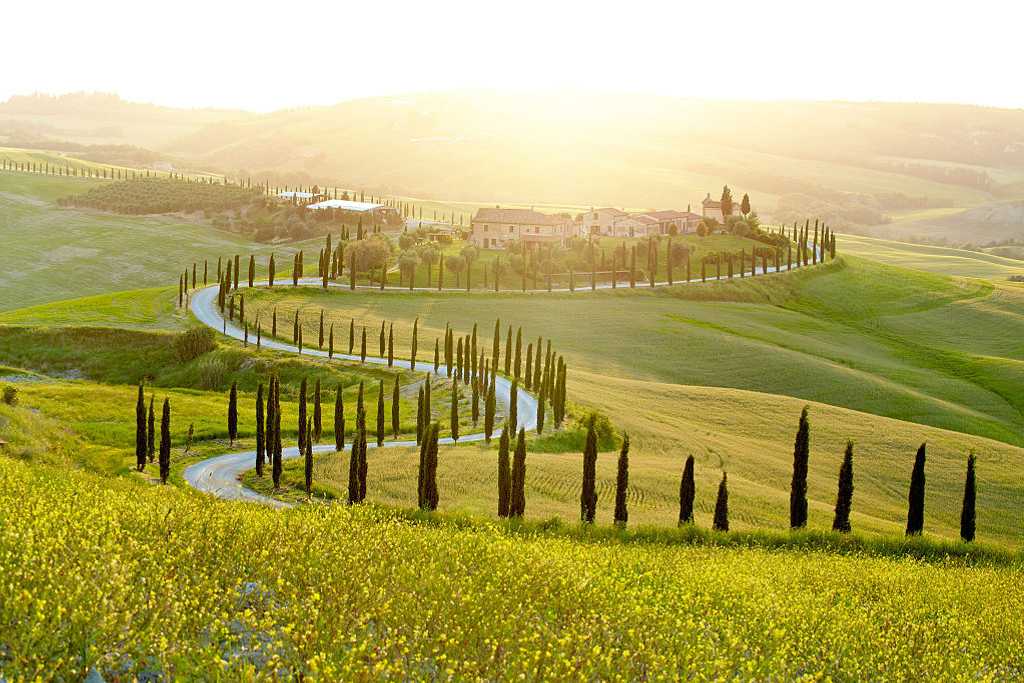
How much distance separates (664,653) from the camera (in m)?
22.2

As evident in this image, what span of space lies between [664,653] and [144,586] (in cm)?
1216

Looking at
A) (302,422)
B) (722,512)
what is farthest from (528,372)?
(722,512)

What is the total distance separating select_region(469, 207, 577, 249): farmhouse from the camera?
564 feet

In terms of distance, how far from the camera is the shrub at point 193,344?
101500mm

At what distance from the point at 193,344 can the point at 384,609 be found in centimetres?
8845

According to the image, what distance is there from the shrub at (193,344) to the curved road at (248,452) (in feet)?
11.7

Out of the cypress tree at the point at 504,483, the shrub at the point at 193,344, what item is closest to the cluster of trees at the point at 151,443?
the cypress tree at the point at 504,483

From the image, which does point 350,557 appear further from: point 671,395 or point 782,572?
point 671,395

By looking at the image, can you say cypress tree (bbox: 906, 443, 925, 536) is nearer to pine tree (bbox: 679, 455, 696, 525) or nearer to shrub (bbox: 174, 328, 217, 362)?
pine tree (bbox: 679, 455, 696, 525)

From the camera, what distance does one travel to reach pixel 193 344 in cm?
10238

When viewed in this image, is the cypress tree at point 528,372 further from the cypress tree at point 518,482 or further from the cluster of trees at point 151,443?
the cypress tree at point 518,482

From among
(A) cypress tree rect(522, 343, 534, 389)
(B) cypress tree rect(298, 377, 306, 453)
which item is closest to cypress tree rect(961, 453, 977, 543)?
(A) cypress tree rect(522, 343, 534, 389)

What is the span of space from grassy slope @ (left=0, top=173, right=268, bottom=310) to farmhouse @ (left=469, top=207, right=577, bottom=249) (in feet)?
160

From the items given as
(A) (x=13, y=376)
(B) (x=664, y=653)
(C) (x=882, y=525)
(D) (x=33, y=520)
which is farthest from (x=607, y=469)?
(A) (x=13, y=376)
